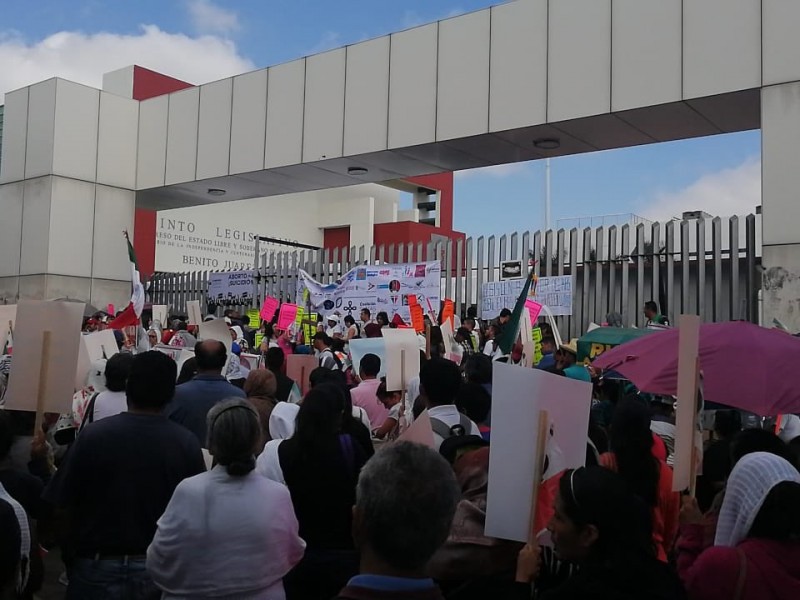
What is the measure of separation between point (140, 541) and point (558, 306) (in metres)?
12.1

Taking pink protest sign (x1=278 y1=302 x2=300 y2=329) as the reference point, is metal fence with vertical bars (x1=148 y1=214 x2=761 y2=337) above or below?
above

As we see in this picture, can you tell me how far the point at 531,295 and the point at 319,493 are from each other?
11459 mm

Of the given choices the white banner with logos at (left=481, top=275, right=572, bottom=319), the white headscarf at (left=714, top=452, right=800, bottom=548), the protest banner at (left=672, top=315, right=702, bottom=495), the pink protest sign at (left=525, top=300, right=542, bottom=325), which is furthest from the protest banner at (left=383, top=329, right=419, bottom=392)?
the white banner with logos at (left=481, top=275, right=572, bottom=319)

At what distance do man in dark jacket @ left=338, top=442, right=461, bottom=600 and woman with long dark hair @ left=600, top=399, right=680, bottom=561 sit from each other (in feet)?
5.45

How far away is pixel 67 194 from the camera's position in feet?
67.6

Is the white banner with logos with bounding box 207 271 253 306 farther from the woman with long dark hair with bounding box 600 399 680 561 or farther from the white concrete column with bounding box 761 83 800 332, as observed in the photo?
the woman with long dark hair with bounding box 600 399 680 561

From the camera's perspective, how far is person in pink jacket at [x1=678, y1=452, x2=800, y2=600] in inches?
107

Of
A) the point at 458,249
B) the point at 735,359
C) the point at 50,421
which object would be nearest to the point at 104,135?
the point at 458,249

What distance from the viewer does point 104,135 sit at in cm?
2116

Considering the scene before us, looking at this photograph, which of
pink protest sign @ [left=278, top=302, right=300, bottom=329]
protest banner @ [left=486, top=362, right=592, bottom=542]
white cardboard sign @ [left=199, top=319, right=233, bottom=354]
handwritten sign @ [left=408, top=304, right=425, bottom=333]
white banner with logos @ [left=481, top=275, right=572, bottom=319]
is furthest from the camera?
white banner with logos @ [left=481, top=275, right=572, bottom=319]

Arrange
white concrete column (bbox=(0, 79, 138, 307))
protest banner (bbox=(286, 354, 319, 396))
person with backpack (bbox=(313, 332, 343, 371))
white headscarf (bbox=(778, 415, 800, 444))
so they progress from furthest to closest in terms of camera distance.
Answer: white concrete column (bbox=(0, 79, 138, 307)) → person with backpack (bbox=(313, 332, 343, 371)) → protest banner (bbox=(286, 354, 319, 396)) → white headscarf (bbox=(778, 415, 800, 444))

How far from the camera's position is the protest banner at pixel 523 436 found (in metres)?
3.21

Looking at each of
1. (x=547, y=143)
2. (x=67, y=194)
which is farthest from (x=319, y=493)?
(x=67, y=194)

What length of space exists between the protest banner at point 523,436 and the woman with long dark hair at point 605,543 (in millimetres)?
425
